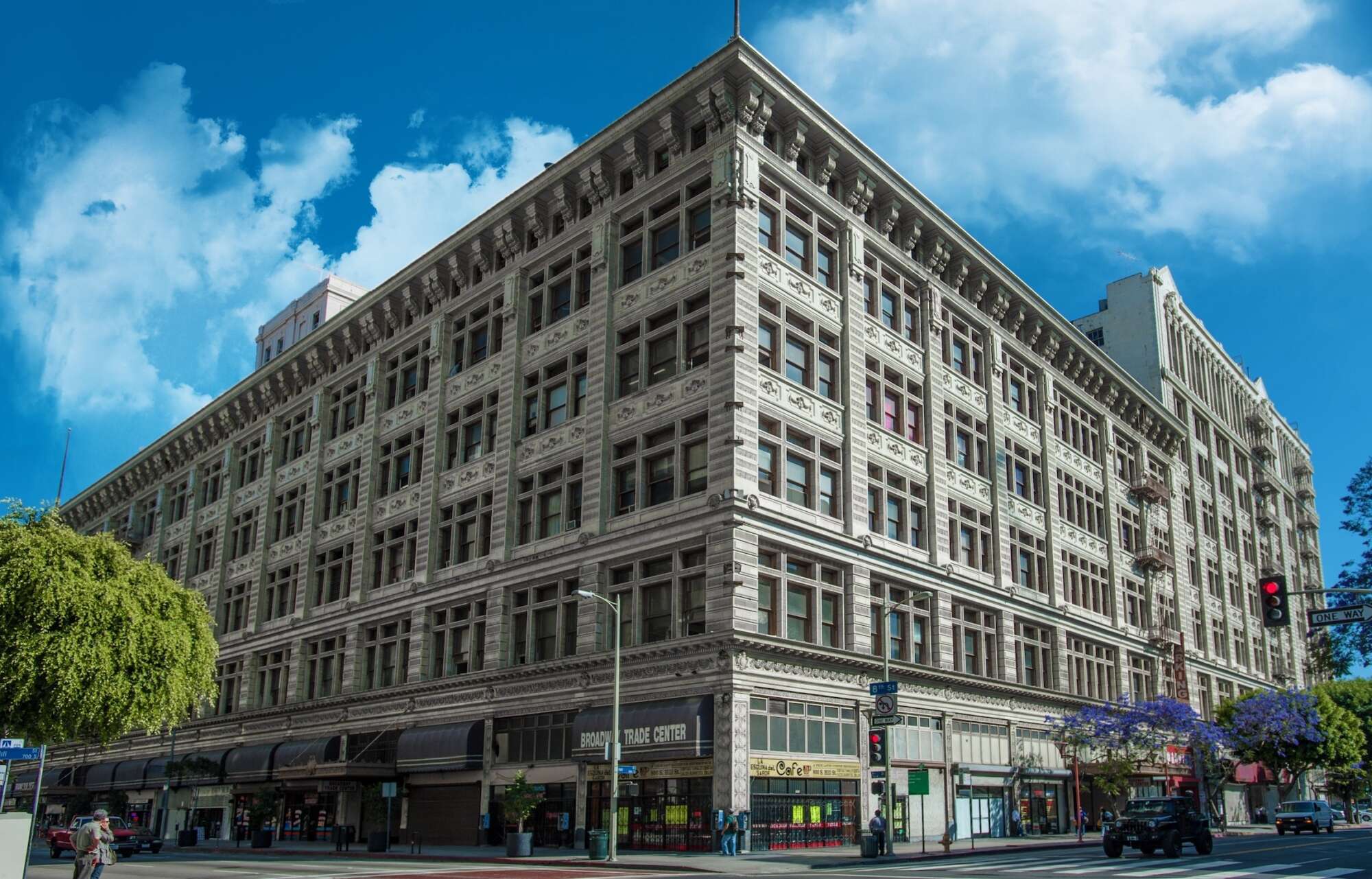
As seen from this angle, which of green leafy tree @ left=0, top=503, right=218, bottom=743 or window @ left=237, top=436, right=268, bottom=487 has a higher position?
window @ left=237, top=436, right=268, bottom=487

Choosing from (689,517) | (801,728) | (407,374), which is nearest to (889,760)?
(801,728)

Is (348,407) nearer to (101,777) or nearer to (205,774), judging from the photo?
(205,774)

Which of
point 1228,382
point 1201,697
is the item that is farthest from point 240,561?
point 1228,382

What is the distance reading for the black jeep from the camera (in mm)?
32969

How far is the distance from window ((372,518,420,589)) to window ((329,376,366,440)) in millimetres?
7494

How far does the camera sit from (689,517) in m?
38.1

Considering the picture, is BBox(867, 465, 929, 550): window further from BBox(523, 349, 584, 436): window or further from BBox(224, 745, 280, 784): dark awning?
BBox(224, 745, 280, 784): dark awning

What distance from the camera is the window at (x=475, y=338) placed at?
51.2m

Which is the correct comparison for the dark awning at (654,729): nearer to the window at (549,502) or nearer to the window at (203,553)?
the window at (549,502)

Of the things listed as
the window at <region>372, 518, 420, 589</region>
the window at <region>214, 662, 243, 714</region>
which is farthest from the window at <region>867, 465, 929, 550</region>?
the window at <region>214, 662, 243, 714</region>

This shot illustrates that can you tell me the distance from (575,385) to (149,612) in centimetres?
1825

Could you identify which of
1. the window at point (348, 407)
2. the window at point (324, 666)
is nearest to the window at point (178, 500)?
the window at point (348, 407)

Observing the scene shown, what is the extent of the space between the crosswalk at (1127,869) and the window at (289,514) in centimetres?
4275

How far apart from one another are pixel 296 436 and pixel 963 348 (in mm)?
38320
